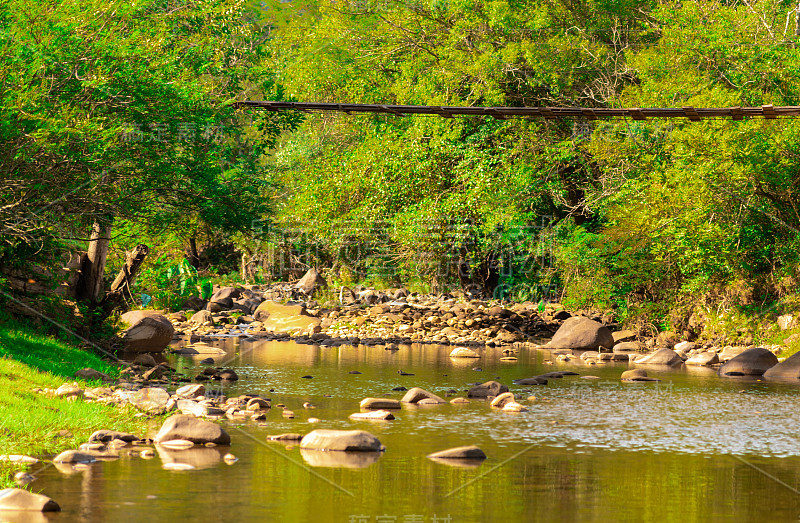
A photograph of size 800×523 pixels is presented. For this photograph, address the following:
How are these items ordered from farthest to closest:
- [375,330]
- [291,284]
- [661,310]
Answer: [291,284]
[375,330]
[661,310]

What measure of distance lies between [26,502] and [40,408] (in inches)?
155

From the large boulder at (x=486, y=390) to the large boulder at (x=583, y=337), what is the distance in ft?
34.6

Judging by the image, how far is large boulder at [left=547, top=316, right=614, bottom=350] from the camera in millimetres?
25688

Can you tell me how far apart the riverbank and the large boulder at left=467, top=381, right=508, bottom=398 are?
19.6 feet

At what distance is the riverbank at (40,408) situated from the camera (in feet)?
31.5

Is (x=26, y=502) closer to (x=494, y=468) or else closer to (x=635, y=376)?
(x=494, y=468)

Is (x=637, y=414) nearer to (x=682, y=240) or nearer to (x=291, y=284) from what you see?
(x=682, y=240)

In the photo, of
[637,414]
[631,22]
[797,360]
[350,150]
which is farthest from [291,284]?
[637,414]

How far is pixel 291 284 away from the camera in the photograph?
42500 mm

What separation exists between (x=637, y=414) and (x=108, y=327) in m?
11.5

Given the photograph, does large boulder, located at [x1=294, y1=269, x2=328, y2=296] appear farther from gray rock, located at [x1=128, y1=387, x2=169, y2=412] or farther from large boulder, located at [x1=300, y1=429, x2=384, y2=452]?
large boulder, located at [x1=300, y1=429, x2=384, y2=452]

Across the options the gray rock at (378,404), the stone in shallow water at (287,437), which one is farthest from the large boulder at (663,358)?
the stone in shallow water at (287,437)

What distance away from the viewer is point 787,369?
64.7ft

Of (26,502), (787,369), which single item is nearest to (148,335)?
(26,502)
